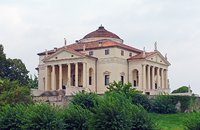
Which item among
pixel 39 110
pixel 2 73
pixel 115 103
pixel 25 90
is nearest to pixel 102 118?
pixel 115 103

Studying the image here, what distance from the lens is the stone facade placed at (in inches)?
3100

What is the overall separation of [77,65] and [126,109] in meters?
32.6

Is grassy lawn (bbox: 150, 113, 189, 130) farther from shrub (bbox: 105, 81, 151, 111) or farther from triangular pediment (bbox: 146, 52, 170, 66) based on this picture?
triangular pediment (bbox: 146, 52, 170, 66)

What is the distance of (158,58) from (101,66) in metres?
12.5

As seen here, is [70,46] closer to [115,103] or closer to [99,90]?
[99,90]

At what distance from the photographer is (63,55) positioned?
8019cm

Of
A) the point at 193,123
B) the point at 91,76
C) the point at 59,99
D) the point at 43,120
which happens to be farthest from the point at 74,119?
the point at 91,76

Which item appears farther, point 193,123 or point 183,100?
point 183,100

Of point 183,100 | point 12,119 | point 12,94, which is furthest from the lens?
point 183,100

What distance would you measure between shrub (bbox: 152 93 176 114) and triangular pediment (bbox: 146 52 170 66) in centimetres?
Result: 1342

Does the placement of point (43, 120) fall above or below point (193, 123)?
above

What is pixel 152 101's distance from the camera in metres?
68.9

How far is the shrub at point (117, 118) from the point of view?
45.3m

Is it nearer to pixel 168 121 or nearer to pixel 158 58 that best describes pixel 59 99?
pixel 168 121
